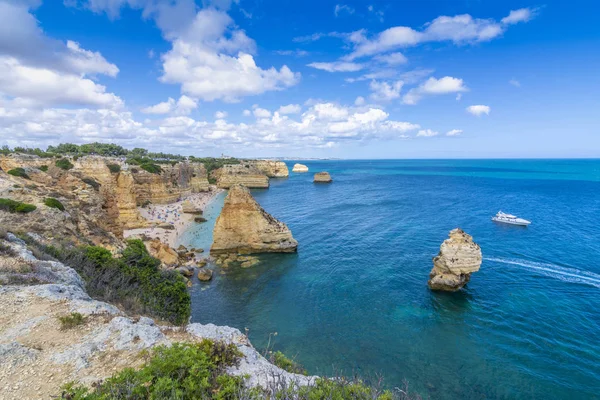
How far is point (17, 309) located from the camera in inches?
333

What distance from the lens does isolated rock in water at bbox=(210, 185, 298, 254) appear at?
3494 centimetres

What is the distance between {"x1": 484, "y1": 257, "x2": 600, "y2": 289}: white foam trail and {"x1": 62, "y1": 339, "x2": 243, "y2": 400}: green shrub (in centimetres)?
3318

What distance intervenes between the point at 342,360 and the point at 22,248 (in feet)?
57.1

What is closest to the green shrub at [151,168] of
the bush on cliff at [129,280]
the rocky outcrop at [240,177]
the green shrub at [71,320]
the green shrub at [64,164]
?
the green shrub at [64,164]

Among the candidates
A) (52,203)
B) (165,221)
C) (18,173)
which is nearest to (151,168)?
(165,221)

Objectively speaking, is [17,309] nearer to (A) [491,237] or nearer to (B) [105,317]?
(B) [105,317]

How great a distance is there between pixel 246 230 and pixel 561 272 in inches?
1309

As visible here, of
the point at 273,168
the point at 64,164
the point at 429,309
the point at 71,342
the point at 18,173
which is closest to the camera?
the point at 71,342

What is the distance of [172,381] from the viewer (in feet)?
18.0

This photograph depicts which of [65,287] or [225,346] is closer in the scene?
[225,346]

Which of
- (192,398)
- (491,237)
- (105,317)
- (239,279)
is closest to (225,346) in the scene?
(192,398)

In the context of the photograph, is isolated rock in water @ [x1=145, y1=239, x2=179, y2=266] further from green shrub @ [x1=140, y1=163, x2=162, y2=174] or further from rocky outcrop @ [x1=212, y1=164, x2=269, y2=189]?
rocky outcrop @ [x1=212, y1=164, x2=269, y2=189]

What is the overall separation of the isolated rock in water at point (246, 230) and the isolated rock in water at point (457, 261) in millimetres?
17279

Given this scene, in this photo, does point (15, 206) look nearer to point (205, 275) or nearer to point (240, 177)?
point (205, 275)
